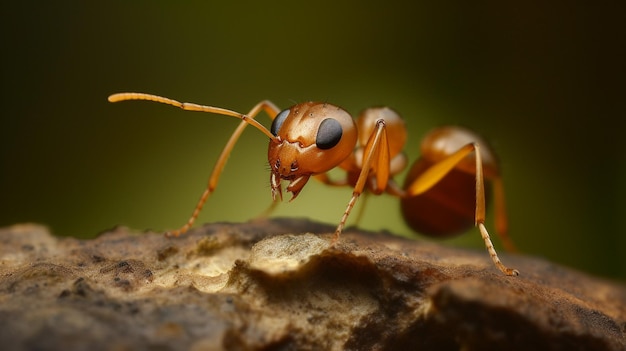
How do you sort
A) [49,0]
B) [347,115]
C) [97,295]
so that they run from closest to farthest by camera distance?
1. [97,295]
2. [347,115]
3. [49,0]

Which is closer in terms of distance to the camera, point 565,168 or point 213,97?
point 213,97

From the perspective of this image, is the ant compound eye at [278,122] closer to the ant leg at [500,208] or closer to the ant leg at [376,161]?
the ant leg at [376,161]

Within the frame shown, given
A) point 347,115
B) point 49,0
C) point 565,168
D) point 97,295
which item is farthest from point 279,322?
point 565,168

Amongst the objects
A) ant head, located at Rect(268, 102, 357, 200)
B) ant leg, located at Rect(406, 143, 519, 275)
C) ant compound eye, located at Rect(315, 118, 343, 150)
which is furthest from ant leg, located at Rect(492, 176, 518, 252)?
ant compound eye, located at Rect(315, 118, 343, 150)

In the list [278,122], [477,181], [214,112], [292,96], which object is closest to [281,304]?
[278,122]

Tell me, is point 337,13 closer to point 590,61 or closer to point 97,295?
point 590,61

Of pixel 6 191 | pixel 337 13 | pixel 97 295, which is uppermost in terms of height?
pixel 337 13

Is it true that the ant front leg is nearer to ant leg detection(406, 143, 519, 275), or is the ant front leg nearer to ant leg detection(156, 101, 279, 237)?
ant leg detection(156, 101, 279, 237)

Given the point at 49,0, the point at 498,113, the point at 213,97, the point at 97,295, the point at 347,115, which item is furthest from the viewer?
the point at 498,113
